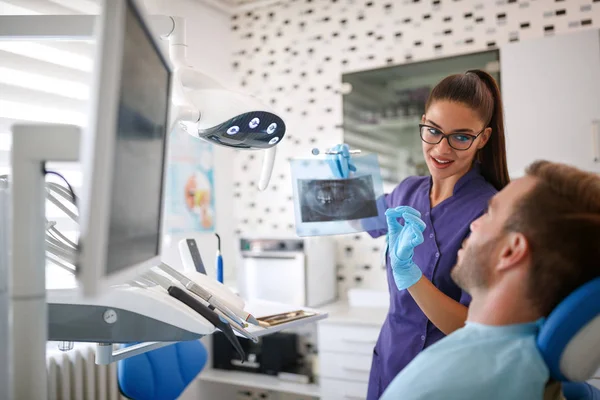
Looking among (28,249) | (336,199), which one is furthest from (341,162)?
(28,249)

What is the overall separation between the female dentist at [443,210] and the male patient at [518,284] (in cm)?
30

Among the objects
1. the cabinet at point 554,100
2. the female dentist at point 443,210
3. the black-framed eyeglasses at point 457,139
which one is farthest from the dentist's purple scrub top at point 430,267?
the cabinet at point 554,100

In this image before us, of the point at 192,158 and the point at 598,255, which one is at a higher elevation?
the point at 192,158

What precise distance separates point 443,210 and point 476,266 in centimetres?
50

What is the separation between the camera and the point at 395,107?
3.15 m

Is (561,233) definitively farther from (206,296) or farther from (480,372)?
(206,296)

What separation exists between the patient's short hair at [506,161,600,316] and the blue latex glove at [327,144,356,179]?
0.83 metres

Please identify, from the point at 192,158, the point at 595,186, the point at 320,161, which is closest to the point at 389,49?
the point at 192,158

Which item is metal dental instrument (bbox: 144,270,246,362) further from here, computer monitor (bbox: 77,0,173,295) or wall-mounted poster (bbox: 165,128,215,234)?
wall-mounted poster (bbox: 165,128,215,234)

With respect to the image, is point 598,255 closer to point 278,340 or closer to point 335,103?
point 278,340

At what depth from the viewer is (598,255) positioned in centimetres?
91

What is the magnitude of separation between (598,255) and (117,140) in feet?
2.63

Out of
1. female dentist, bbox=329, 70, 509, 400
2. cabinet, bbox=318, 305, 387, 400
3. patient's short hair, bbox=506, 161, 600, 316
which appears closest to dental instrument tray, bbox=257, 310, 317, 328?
female dentist, bbox=329, 70, 509, 400

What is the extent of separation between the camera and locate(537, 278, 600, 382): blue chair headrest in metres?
0.85
